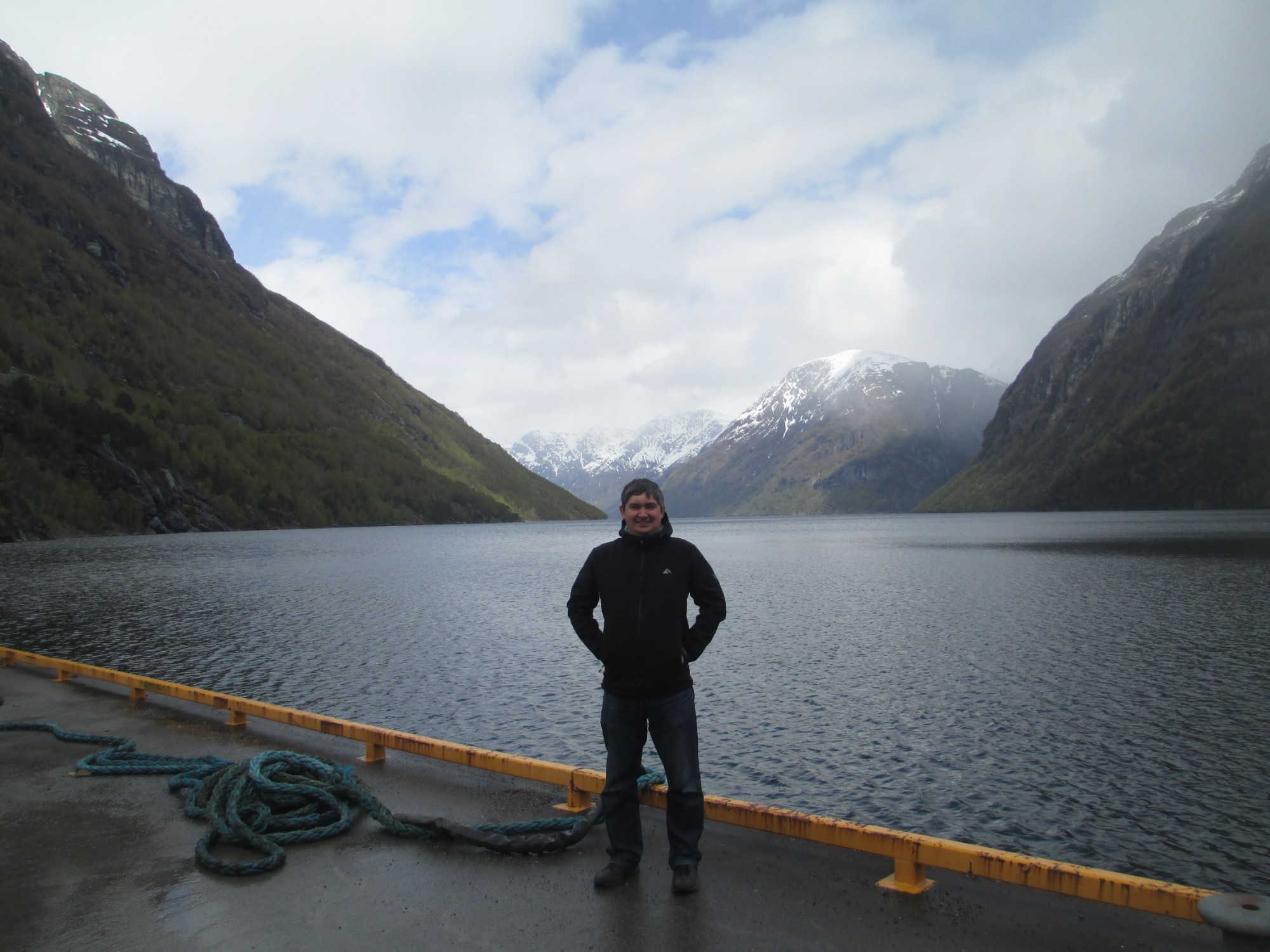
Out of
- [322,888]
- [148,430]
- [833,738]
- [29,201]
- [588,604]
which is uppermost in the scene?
[29,201]

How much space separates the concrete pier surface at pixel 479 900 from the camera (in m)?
6.25

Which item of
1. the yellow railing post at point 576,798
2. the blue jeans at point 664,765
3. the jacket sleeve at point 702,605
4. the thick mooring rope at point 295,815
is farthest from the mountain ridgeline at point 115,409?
the jacket sleeve at point 702,605

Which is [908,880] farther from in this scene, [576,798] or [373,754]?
[373,754]

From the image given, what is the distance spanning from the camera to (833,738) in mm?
18297

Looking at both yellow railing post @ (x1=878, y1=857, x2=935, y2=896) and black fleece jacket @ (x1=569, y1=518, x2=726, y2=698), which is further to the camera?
black fleece jacket @ (x1=569, y1=518, x2=726, y2=698)

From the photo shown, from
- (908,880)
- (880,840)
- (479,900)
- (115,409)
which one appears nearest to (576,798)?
(479,900)

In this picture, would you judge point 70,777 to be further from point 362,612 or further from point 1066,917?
point 362,612

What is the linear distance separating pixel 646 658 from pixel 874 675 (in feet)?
65.7

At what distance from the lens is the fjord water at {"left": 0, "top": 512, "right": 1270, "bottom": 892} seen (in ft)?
46.3

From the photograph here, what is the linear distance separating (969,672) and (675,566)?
833 inches

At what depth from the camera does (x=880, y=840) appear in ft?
24.2

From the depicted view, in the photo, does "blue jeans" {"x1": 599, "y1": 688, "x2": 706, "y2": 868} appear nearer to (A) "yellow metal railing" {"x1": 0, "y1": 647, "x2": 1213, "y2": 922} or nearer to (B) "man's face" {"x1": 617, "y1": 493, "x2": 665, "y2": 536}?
(A) "yellow metal railing" {"x1": 0, "y1": 647, "x2": 1213, "y2": 922}

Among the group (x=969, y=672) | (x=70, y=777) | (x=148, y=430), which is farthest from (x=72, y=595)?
(x=148, y=430)

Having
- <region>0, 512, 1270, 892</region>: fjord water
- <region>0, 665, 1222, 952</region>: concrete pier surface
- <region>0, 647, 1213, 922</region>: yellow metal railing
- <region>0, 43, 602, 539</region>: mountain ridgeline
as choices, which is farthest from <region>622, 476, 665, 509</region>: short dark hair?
<region>0, 43, 602, 539</region>: mountain ridgeline
